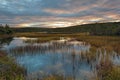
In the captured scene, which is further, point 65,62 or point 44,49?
point 44,49

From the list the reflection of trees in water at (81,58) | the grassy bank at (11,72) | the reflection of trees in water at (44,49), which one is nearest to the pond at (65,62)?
the reflection of trees in water at (81,58)

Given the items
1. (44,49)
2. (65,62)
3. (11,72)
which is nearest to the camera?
(11,72)

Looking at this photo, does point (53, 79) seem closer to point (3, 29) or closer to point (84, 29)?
point (3, 29)

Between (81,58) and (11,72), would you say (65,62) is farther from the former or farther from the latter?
(11,72)

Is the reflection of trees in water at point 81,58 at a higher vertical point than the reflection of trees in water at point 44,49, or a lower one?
higher

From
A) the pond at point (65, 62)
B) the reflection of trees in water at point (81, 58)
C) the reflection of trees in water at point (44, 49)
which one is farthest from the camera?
the reflection of trees in water at point (44, 49)

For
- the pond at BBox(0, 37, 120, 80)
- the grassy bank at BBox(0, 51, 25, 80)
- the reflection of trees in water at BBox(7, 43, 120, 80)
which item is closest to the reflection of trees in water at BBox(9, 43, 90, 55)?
the reflection of trees in water at BBox(7, 43, 120, 80)

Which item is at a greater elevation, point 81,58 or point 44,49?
point 81,58

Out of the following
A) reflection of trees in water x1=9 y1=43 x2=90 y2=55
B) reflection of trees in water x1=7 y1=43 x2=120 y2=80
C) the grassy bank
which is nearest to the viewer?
the grassy bank

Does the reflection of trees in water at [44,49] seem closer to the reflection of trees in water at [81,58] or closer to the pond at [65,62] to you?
the reflection of trees in water at [81,58]

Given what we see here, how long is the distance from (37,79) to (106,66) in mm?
5832

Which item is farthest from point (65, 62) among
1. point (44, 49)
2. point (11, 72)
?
point (44, 49)

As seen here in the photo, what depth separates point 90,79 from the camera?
11758mm

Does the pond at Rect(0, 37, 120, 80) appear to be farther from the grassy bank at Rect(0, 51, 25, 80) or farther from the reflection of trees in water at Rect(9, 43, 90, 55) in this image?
the reflection of trees in water at Rect(9, 43, 90, 55)
